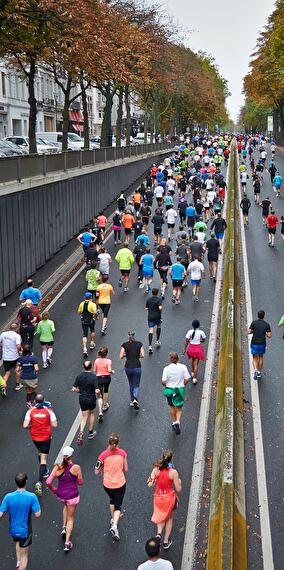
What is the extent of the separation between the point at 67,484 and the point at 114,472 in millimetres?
637

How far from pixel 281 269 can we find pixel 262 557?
15942 mm

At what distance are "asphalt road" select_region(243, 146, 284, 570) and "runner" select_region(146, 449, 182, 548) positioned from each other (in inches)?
51.6

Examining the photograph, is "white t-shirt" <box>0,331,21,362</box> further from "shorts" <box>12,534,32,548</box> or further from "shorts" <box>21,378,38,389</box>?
"shorts" <box>12,534,32,548</box>

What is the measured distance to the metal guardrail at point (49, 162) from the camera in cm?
1777

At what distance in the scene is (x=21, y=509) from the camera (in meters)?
7.57

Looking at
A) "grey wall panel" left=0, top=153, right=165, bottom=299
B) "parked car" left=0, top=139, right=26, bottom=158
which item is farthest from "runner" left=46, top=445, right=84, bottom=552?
"parked car" left=0, top=139, right=26, bottom=158

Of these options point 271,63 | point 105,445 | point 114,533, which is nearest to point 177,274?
point 105,445

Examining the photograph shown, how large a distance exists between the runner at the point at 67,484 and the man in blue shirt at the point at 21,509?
21.2 inches

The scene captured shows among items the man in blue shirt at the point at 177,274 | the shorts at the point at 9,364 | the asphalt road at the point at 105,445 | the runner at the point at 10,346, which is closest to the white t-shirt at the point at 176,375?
the asphalt road at the point at 105,445

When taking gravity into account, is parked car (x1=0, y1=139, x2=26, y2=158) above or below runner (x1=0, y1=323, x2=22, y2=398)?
above

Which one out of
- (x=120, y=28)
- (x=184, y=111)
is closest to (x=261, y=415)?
(x=120, y=28)

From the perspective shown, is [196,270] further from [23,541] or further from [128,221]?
[23,541]

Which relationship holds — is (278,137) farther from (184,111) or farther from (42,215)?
(42,215)

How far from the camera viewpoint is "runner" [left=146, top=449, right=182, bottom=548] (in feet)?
26.4
